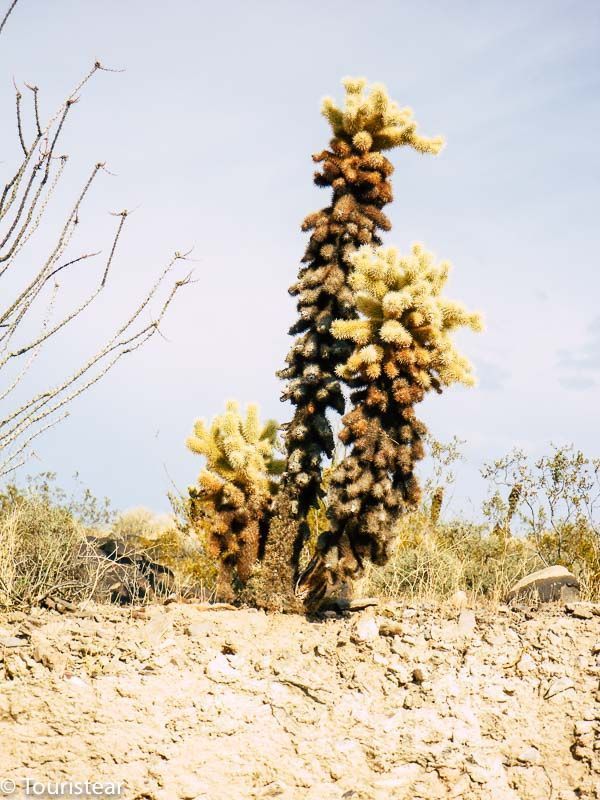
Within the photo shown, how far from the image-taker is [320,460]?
6.86 meters

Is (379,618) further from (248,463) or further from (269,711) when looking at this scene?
(248,463)

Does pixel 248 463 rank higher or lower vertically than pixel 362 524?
higher

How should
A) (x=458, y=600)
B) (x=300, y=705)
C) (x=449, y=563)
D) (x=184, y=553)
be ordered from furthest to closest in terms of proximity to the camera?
(x=184, y=553), (x=449, y=563), (x=458, y=600), (x=300, y=705)

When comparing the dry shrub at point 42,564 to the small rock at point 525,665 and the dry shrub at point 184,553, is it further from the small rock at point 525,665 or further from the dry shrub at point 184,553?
the small rock at point 525,665

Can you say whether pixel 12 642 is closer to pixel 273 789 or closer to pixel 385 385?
pixel 273 789

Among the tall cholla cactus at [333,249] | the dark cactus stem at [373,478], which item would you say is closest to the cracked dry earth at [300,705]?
the dark cactus stem at [373,478]

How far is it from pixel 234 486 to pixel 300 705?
6.21 feet

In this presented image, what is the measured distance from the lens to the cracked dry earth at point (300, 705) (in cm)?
563

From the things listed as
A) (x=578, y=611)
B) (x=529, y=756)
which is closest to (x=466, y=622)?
(x=578, y=611)

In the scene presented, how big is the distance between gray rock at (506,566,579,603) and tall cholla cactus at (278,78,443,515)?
225 cm

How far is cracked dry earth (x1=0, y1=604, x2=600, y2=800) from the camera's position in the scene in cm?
563

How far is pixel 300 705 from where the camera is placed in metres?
6.03

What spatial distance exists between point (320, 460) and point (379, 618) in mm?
1381

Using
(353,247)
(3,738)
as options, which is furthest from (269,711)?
(353,247)
